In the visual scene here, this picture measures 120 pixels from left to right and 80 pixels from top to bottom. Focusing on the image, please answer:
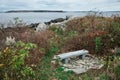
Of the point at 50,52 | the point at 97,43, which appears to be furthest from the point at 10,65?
the point at 97,43

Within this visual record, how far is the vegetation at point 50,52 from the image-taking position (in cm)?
679

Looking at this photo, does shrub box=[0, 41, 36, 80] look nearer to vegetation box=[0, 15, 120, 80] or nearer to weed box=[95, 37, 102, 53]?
vegetation box=[0, 15, 120, 80]

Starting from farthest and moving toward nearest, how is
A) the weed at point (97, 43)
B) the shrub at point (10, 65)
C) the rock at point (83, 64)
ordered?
1. the weed at point (97, 43)
2. the rock at point (83, 64)
3. the shrub at point (10, 65)

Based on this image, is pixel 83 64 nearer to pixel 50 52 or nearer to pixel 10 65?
pixel 50 52

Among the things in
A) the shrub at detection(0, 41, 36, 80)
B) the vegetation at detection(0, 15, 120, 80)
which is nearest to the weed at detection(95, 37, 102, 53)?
the vegetation at detection(0, 15, 120, 80)

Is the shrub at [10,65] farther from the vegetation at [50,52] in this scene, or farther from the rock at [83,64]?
the rock at [83,64]

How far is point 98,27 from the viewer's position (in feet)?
49.7

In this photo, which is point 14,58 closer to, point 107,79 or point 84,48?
point 107,79

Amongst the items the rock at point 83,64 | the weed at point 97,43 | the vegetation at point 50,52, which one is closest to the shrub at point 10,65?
the vegetation at point 50,52

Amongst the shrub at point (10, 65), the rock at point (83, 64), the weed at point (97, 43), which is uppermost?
the shrub at point (10, 65)

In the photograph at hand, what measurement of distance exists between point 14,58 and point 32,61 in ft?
8.51

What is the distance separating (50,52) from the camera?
1141 cm

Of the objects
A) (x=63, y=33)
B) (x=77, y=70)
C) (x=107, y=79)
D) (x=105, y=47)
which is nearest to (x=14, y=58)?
(x=107, y=79)

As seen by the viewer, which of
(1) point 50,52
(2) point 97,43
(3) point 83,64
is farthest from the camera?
(2) point 97,43
